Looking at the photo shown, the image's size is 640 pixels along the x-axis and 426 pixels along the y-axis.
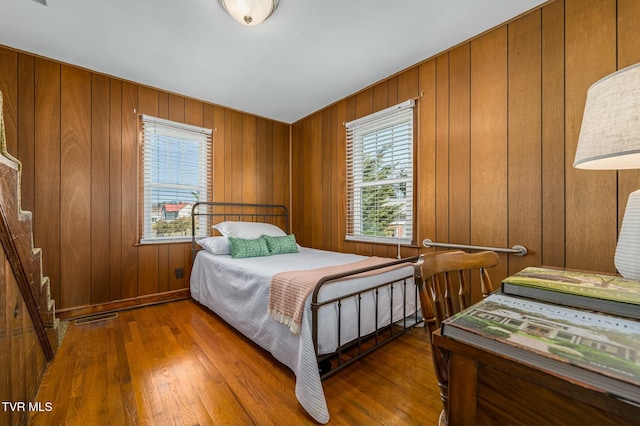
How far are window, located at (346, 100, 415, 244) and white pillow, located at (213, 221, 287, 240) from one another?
38.0 inches

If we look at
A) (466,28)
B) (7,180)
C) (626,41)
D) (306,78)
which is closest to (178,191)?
(7,180)

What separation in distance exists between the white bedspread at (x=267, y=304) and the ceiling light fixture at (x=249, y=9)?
1778mm

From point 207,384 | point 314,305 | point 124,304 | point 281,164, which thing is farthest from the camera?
point 281,164

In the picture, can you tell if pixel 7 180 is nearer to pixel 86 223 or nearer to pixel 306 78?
pixel 86 223

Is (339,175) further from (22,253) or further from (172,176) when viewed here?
(22,253)

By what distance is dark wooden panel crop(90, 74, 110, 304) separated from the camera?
2.65 meters

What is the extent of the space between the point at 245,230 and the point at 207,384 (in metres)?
1.68

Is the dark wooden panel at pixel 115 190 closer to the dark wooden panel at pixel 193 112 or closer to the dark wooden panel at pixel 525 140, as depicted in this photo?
the dark wooden panel at pixel 193 112

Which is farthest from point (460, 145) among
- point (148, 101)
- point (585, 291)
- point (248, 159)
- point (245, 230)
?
point (148, 101)

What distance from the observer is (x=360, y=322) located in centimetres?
183

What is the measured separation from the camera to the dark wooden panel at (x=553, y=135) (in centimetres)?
174

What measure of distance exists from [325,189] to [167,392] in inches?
100

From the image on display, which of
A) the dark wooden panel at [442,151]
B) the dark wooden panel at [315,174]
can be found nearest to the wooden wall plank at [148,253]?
the dark wooden panel at [315,174]

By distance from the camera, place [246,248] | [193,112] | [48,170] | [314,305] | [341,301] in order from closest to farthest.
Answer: [314,305]
[341,301]
[48,170]
[246,248]
[193,112]
